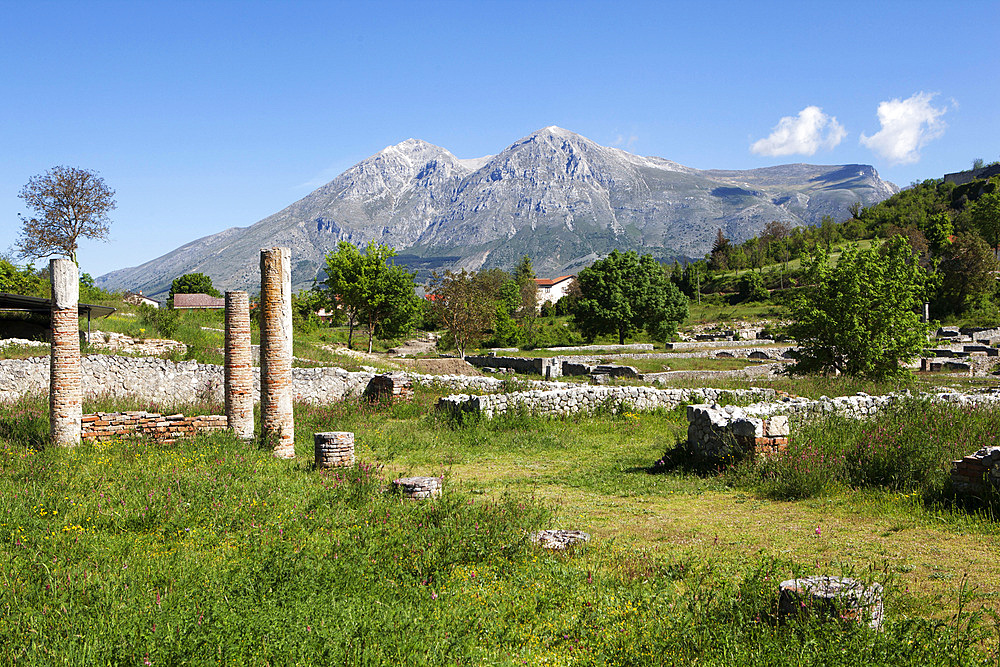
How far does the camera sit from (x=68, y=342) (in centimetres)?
1353

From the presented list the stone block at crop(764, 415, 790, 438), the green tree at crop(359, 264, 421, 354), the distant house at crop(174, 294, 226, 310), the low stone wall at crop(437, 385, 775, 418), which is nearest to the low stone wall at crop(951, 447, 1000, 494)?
the stone block at crop(764, 415, 790, 438)

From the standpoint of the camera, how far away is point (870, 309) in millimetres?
21562

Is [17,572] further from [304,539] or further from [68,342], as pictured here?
[68,342]

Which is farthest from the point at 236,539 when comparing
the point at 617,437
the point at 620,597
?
the point at 617,437

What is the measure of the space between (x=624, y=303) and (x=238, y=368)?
4784 cm

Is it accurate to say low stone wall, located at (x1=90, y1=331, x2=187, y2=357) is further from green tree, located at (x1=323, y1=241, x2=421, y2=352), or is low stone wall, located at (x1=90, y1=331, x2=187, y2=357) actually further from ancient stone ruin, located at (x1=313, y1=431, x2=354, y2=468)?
ancient stone ruin, located at (x1=313, y1=431, x2=354, y2=468)

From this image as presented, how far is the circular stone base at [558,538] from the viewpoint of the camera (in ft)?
24.9

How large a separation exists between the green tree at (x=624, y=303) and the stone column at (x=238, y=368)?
46.9 meters

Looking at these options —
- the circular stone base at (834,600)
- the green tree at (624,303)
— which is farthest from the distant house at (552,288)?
the circular stone base at (834,600)

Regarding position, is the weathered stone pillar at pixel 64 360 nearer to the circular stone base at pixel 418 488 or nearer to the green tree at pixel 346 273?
the circular stone base at pixel 418 488

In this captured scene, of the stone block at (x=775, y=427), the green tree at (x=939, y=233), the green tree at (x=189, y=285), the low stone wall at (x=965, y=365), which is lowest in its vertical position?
the low stone wall at (x=965, y=365)

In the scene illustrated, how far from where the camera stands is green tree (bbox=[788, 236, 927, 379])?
21312mm

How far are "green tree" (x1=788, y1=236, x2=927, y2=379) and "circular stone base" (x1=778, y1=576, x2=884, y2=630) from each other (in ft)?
59.7

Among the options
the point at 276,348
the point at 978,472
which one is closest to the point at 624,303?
the point at 276,348
